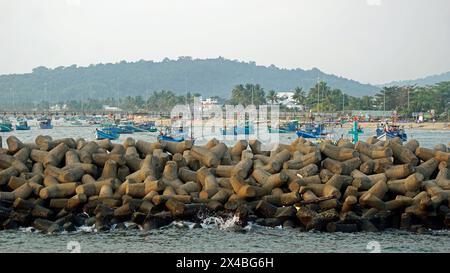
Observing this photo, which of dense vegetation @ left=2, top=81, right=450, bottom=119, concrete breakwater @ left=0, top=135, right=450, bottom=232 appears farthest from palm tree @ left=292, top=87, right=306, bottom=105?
concrete breakwater @ left=0, top=135, right=450, bottom=232

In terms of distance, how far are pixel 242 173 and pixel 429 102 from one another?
136 metres

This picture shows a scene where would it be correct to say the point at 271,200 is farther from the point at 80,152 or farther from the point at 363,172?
the point at 80,152

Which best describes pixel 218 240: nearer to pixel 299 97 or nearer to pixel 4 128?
pixel 4 128

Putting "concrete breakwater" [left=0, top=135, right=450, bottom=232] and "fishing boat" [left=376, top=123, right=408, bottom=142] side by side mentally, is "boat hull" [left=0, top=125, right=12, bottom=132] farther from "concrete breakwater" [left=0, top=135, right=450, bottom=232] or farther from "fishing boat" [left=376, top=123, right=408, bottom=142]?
"concrete breakwater" [left=0, top=135, right=450, bottom=232]

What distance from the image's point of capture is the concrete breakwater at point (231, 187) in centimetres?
1758

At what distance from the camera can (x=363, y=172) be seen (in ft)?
63.3

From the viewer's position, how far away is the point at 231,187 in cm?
1862

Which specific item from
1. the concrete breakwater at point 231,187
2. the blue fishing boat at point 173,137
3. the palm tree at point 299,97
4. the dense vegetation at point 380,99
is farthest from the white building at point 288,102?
the concrete breakwater at point 231,187

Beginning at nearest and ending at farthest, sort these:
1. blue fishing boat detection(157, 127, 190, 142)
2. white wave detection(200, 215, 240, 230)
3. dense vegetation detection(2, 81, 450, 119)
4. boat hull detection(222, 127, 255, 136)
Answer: white wave detection(200, 215, 240, 230)
blue fishing boat detection(157, 127, 190, 142)
boat hull detection(222, 127, 255, 136)
dense vegetation detection(2, 81, 450, 119)

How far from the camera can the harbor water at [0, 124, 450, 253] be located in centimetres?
1593

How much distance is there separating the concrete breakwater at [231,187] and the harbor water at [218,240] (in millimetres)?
304

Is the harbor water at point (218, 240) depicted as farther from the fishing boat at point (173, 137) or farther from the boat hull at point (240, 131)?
the boat hull at point (240, 131)

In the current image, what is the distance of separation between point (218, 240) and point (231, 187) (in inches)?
86.2

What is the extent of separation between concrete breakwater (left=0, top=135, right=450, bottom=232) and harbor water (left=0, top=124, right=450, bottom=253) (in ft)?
1.00
